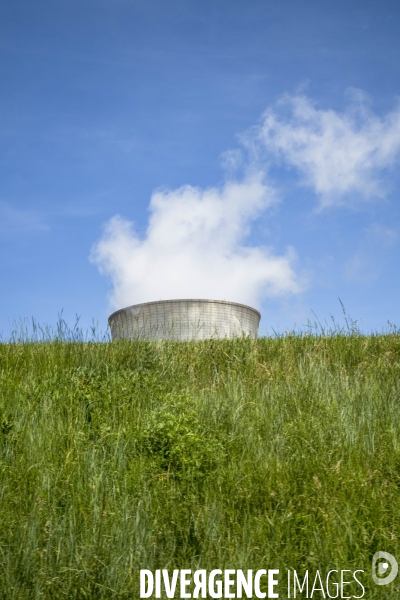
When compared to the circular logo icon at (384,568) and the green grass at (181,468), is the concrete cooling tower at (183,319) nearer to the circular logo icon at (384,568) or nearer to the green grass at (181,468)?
the green grass at (181,468)

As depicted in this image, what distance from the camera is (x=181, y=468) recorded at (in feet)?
15.6

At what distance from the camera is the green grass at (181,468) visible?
11.2 feet

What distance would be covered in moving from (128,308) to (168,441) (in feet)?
21.7

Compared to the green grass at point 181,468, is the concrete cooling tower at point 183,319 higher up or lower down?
higher up

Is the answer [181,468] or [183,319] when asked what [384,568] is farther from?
[183,319]

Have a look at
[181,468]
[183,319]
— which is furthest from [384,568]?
[183,319]

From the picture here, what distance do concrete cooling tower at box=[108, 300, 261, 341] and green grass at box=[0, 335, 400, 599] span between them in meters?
2.90

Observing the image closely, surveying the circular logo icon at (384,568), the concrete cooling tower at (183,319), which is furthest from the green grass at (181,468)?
the concrete cooling tower at (183,319)

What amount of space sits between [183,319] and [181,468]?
6.31 meters

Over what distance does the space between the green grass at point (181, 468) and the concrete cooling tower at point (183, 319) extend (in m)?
2.90

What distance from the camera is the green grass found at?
3.42 m

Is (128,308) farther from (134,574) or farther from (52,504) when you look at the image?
(134,574)

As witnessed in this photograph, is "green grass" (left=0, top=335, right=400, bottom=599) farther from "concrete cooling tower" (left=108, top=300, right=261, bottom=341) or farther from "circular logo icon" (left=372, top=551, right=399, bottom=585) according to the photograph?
"concrete cooling tower" (left=108, top=300, right=261, bottom=341)

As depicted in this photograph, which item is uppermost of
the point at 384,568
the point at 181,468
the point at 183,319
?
the point at 183,319
